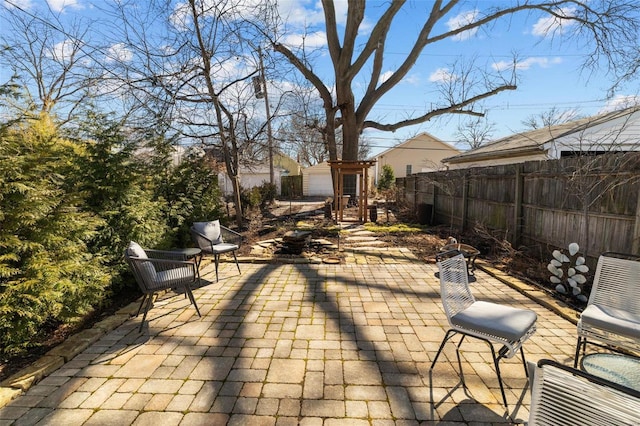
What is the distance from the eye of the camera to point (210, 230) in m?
5.11

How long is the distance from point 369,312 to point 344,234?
14.8 feet

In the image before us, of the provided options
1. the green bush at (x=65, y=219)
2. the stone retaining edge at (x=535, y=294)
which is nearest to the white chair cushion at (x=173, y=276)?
the green bush at (x=65, y=219)

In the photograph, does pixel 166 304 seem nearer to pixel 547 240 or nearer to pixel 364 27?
pixel 547 240

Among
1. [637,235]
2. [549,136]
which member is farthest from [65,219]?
[549,136]

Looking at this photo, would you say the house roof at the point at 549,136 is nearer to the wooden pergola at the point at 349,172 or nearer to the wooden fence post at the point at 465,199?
the wooden fence post at the point at 465,199

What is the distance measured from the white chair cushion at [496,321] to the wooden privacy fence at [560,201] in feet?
8.32

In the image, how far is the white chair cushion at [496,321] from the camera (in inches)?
78.4

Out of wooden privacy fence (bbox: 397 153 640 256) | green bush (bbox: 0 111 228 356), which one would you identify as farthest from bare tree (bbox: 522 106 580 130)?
green bush (bbox: 0 111 228 356)

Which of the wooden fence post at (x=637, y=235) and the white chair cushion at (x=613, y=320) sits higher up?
the wooden fence post at (x=637, y=235)

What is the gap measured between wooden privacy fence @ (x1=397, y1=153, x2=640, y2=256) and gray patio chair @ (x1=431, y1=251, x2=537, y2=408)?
2.54 metres

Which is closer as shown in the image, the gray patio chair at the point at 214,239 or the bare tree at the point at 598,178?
the bare tree at the point at 598,178

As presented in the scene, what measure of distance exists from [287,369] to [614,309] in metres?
2.58

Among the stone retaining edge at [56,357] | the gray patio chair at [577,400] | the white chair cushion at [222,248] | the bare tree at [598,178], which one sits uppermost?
the bare tree at [598,178]

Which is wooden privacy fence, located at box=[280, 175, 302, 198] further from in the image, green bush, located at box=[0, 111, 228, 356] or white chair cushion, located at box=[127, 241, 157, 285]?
white chair cushion, located at box=[127, 241, 157, 285]
